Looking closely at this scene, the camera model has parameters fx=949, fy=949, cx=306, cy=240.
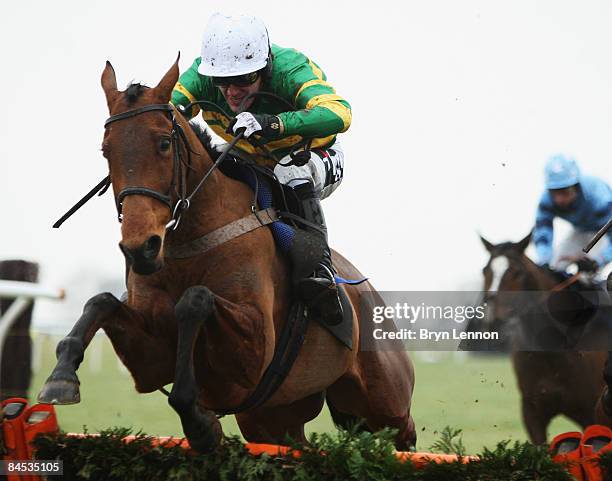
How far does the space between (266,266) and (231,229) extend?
226 mm

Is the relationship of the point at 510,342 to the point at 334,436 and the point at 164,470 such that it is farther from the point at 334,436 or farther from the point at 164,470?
the point at 164,470

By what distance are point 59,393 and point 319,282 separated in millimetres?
1277

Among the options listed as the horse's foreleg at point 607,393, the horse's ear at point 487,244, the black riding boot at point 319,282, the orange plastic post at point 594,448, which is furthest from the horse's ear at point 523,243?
the orange plastic post at point 594,448

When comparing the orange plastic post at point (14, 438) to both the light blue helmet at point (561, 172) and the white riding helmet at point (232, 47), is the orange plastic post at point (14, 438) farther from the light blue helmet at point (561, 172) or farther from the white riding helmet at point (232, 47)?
the light blue helmet at point (561, 172)

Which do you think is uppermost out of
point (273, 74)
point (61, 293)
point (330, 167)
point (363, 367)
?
point (273, 74)

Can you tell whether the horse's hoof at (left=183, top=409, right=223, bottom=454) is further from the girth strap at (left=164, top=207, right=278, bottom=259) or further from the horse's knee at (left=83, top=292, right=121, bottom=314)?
the girth strap at (left=164, top=207, right=278, bottom=259)

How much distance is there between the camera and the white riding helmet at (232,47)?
4.11 metres

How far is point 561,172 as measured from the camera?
5977mm

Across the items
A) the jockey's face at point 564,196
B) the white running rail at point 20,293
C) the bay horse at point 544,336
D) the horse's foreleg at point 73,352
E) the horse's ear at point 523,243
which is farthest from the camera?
the horse's ear at point 523,243

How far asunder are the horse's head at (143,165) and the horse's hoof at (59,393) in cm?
49

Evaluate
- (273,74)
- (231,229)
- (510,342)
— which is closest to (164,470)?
(231,229)

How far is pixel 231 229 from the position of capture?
3.88m

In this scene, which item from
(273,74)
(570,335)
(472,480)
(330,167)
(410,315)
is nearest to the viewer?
(472,480)

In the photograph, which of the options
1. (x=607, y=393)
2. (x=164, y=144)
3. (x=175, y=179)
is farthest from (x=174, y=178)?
(x=607, y=393)
